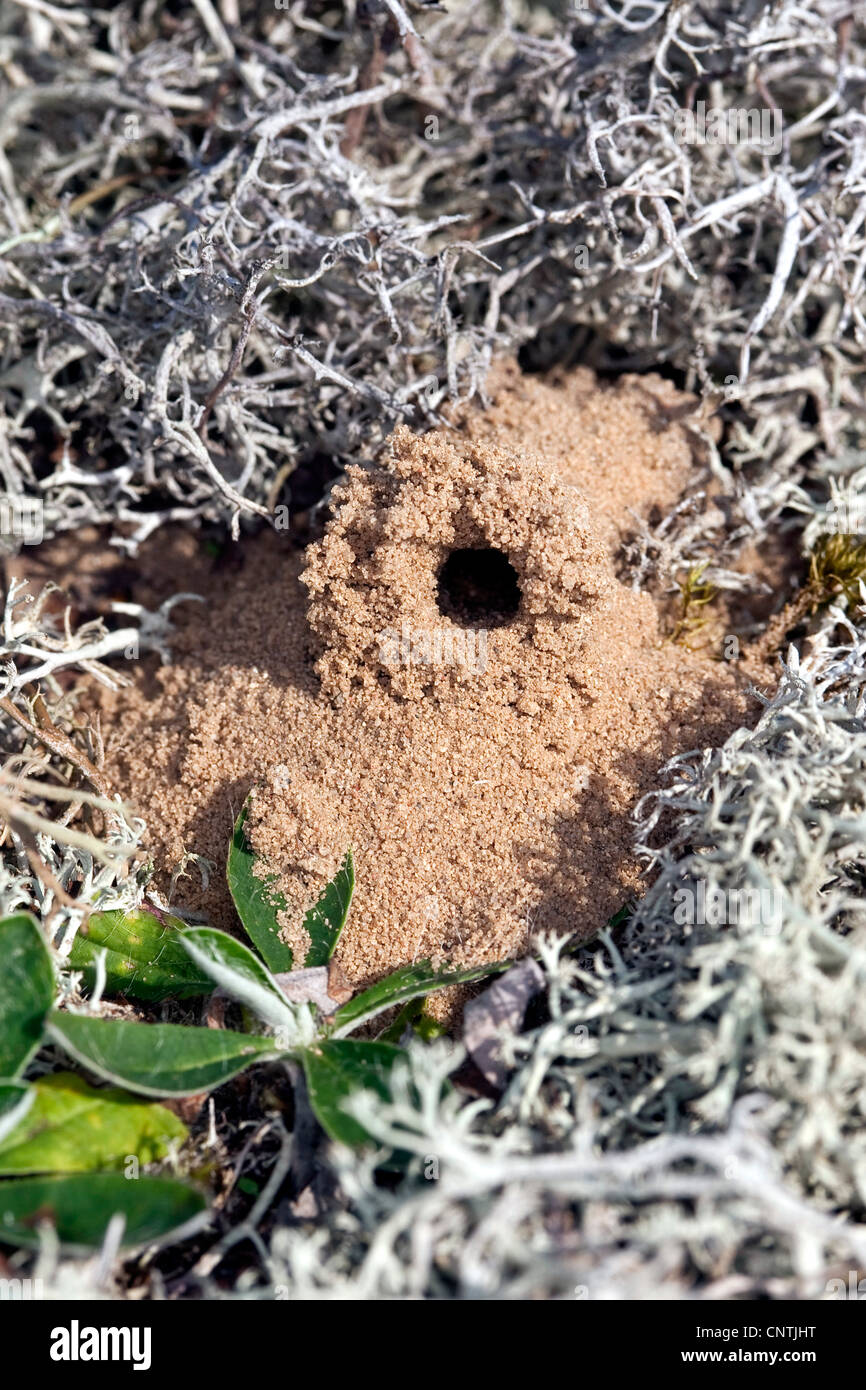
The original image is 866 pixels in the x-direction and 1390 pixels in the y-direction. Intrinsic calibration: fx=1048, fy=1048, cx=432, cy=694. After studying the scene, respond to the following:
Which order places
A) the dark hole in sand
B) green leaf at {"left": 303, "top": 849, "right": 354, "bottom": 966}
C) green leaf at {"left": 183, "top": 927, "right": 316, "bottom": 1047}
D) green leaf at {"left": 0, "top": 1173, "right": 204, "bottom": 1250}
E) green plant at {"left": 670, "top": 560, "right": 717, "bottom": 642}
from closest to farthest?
1. green leaf at {"left": 0, "top": 1173, "right": 204, "bottom": 1250}
2. green leaf at {"left": 183, "top": 927, "right": 316, "bottom": 1047}
3. green leaf at {"left": 303, "top": 849, "right": 354, "bottom": 966}
4. the dark hole in sand
5. green plant at {"left": 670, "top": 560, "right": 717, "bottom": 642}

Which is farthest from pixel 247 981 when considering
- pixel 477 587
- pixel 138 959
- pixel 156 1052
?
pixel 477 587

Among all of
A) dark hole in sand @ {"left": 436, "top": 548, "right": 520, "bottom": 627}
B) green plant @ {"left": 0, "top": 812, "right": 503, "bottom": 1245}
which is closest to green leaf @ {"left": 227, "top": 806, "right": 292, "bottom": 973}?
green plant @ {"left": 0, "top": 812, "right": 503, "bottom": 1245}

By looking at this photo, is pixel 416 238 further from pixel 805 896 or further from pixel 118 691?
pixel 805 896

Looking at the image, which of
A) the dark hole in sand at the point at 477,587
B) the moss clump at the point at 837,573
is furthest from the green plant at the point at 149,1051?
the moss clump at the point at 837,573

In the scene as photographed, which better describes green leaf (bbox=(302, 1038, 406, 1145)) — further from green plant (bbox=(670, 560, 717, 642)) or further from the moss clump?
the moss clump

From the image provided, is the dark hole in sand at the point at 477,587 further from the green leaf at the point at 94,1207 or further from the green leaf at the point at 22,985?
the green leaf at the point at 94,1207

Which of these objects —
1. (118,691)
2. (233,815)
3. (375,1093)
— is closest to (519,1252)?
(375,1093)
